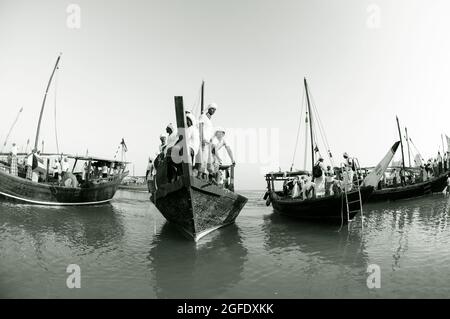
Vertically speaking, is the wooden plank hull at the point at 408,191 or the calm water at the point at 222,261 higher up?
the calm water at the point at 222,261

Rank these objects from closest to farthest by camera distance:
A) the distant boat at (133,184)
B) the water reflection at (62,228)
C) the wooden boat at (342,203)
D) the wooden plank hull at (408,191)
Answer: the water reflection at (62,228), the wooden boat at (342,203), the wooden plank hull at (408,191), the distant boat at (133,184)

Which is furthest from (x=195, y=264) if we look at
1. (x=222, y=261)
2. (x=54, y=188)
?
(x=54, y=188)

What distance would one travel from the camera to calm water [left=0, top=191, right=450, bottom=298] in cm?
478

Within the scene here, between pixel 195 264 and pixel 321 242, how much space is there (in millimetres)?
4548

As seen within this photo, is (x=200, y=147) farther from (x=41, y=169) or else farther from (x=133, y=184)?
(x=133, y=184)

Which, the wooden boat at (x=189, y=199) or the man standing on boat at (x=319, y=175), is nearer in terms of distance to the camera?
the wooden boat at (x=189, y=199)

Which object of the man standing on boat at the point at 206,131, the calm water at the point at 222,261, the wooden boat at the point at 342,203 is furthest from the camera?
the wooden boat at the point at 342,203

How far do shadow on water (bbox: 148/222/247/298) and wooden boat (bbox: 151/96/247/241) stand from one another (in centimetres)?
54

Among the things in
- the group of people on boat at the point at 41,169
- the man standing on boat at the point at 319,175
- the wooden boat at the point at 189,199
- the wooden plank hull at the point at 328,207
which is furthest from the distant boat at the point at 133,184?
the wooden boat at the point at 189,199

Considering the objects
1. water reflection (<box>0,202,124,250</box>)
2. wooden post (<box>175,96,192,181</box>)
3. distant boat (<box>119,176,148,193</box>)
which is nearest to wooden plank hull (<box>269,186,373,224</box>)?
wooden post (<box>175,96,192,181</box>)

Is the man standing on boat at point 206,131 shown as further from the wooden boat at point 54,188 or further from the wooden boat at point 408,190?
the wooden boat at point 408,190

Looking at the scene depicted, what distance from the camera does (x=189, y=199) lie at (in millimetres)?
7609

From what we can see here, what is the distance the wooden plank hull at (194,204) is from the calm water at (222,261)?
1.61 ft

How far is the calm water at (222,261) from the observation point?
478 centimetres
